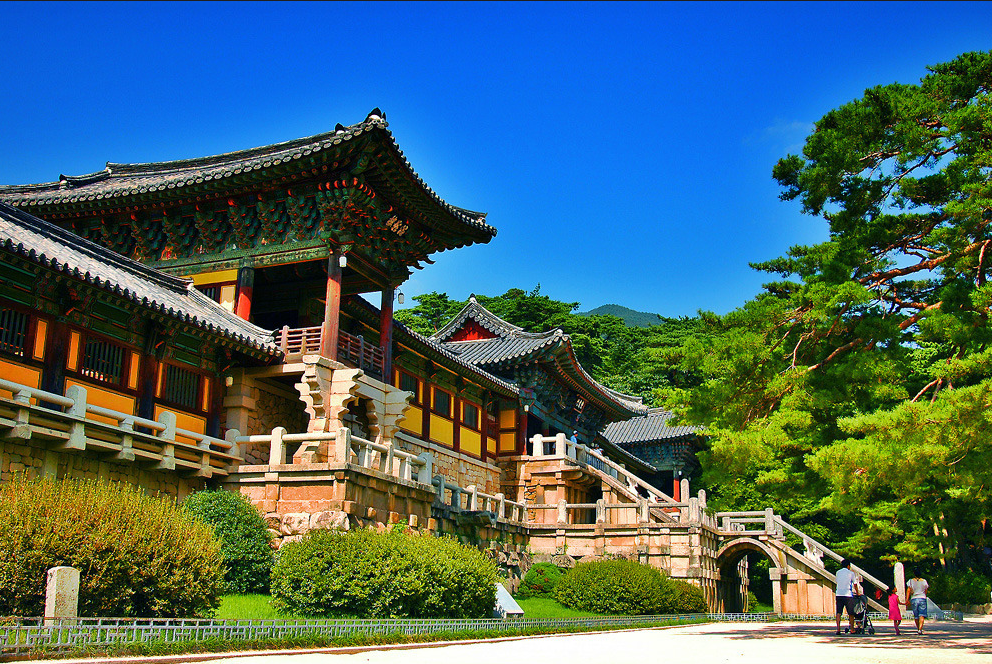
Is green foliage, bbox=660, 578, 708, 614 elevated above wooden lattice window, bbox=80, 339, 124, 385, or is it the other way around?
wooden lattice window, bbox=80, 339, 124, 385

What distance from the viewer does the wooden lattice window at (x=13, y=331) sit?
16250 mm

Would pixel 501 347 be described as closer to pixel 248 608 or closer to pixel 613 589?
pixel 613 589

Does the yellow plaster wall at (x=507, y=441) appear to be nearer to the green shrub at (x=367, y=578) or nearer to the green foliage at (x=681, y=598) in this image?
the green foliage at (x=681, y=598)

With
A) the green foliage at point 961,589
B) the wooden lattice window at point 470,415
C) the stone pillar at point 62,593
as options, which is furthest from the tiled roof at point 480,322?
the stone pillar at point 62,593

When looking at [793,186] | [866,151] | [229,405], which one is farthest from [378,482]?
[866,151]

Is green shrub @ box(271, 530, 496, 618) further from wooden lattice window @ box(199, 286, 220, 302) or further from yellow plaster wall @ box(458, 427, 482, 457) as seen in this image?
yellow plaster wall @ box(458, 427, 482, 457)

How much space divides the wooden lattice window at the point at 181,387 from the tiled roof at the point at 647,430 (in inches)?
1275

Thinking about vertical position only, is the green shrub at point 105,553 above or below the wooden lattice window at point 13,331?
below

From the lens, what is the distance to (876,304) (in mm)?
14734

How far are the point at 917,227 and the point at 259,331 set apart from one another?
14641mm

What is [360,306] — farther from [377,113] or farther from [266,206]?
[377,113]

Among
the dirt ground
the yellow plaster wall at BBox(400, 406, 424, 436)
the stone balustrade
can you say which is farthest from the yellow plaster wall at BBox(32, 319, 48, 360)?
the yellow plaster wall at BBox(400, 406, 424, 436)

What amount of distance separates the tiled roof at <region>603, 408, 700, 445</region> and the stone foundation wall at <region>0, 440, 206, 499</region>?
110ft

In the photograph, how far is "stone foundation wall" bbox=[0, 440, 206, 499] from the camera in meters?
15.6
